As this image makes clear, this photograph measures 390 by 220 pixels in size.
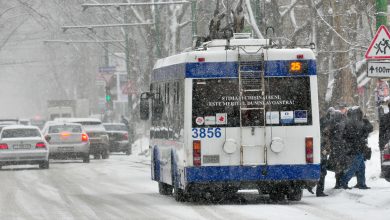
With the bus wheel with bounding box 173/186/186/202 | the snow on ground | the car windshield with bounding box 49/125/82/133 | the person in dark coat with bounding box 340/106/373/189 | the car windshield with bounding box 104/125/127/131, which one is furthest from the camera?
the car windshield with bounding box 104/125/127/131

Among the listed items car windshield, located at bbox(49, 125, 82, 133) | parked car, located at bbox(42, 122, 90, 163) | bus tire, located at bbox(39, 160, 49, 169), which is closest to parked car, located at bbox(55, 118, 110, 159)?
car windshield, located at bbox(49, 125, 82, 133)

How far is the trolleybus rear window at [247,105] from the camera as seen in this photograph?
20094mm

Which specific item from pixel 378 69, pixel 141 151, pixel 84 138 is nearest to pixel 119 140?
pixel 141 151

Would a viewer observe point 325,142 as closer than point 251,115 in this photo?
No

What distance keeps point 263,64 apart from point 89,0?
143 ft

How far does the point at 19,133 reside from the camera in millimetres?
40219

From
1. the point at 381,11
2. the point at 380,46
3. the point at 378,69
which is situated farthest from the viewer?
the point at 381,11

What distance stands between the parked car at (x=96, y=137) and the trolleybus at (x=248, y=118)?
28.0 meters

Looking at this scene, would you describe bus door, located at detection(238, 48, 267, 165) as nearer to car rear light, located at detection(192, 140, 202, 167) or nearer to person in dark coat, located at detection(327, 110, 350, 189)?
car rear light, located at detection(192, 140, 202, 167)

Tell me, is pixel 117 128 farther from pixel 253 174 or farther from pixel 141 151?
pixel 253 174

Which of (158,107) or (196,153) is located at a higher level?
(158,107)

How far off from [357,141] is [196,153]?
3429mm

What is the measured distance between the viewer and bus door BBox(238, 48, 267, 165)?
20.1 meters

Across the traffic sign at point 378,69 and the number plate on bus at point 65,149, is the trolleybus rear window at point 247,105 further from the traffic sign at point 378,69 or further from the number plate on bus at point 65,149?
the number plate on bus at point 65,149
